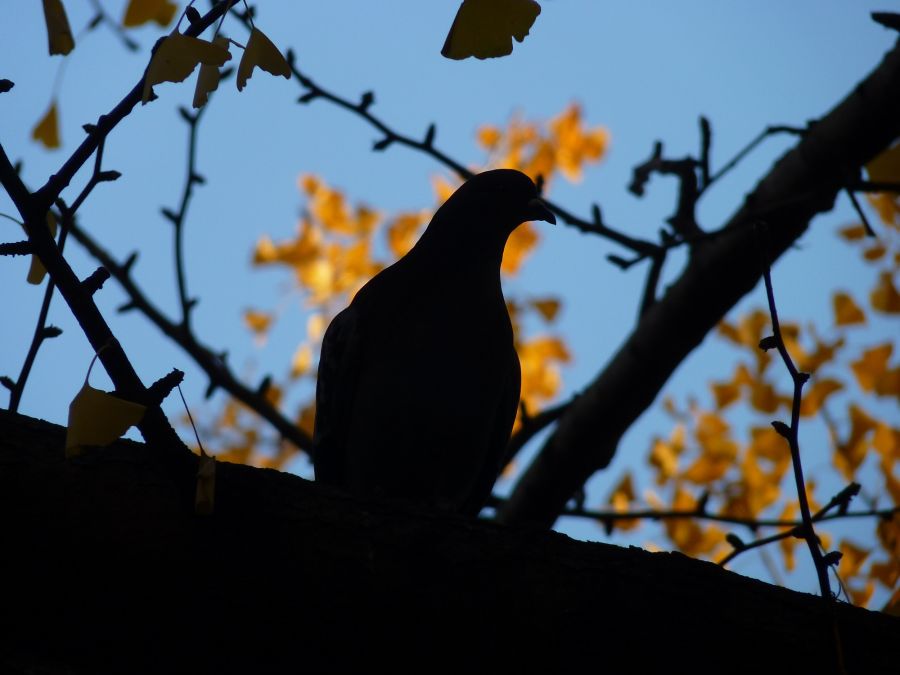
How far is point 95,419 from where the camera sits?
6.14 feet

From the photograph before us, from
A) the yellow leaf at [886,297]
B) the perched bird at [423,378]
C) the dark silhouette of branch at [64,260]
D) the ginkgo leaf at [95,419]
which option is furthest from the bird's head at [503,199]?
the ginkgo leaf at [95,419]

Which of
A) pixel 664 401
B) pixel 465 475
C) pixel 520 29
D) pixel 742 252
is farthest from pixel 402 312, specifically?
pixel 664 401

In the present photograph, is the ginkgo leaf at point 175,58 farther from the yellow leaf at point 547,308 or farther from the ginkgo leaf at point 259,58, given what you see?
the yellow leaf at point 547,308

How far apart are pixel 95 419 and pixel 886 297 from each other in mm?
4557

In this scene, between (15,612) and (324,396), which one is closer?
(15,612)

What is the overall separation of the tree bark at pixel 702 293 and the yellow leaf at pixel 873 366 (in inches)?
63.5

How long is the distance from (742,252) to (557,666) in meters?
2.36

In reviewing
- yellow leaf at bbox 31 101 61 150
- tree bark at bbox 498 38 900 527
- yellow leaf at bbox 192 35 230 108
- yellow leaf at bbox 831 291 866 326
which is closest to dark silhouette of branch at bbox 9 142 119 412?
yellow leaf at bbox 31 101 61 150

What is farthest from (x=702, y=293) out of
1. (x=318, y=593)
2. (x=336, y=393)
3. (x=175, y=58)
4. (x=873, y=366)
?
(x=175, y=58)

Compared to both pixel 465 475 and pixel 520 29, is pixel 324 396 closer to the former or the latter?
pixel 465 475

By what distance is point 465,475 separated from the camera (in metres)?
4.01

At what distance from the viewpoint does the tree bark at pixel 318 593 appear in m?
2.28

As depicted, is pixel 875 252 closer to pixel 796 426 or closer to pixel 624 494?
pixel 624 494

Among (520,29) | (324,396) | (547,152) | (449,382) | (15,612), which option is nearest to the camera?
(520,29)
